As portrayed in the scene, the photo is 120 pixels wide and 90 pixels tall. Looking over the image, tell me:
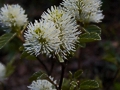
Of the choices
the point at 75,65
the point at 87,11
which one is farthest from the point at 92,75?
the point at 87,11

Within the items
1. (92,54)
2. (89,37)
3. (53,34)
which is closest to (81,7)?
(89,37)

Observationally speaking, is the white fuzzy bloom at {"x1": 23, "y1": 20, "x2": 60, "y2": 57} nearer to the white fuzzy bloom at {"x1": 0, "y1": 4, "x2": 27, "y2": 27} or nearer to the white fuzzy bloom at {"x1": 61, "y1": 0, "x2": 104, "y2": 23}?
the white fuzzy bloom at {"x1": 61, "y1": 0, "x2": 104, "y2": 23}

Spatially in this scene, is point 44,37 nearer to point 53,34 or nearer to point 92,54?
point 53,34

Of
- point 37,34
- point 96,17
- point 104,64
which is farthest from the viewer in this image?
point 104,64

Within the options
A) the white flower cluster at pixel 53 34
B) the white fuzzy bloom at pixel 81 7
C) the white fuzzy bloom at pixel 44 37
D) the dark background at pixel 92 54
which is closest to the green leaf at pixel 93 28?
the white fuzzy bloom at pixel 81 7

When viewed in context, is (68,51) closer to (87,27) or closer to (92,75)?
(87,27)

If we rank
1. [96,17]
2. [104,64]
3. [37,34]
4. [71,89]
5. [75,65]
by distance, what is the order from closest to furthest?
[37,34]
[71,89]
[96,17]
[104,64]
[75,65]

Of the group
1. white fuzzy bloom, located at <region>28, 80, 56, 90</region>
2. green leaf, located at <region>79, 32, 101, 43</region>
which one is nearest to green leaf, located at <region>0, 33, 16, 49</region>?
white fuzzy bloom, located at <region>28, 80, 56, 90</region>
